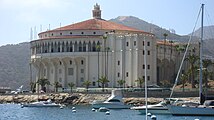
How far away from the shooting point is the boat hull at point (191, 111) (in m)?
78.8

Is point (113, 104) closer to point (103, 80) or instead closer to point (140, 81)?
point (140, 81)

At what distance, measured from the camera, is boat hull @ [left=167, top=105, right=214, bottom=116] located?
78750 mm

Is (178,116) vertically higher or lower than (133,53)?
lower

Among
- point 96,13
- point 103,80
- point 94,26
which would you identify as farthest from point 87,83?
point 96,13

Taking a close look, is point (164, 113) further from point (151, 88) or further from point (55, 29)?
point (55, 29)

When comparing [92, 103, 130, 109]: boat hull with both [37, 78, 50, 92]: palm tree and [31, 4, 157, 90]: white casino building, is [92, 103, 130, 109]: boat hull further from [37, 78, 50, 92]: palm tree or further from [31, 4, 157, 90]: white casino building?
[37, 78, 50, 92]: palm tree

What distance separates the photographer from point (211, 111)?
78.8 m

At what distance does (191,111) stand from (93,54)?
221ft

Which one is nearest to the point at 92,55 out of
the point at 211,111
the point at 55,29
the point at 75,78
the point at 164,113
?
the point at 75,78

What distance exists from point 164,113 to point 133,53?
51053 mm

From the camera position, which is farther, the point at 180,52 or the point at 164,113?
the point at 180,52

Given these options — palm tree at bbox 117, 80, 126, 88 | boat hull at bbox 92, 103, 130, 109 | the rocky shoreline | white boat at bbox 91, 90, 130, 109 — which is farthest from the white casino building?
boat hull at bbox 92, 103, 130, 109

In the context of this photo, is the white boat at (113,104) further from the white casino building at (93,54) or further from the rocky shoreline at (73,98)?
the white casino building at (93,54)

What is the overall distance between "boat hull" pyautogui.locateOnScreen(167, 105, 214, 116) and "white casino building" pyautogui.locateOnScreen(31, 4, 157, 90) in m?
53.9
